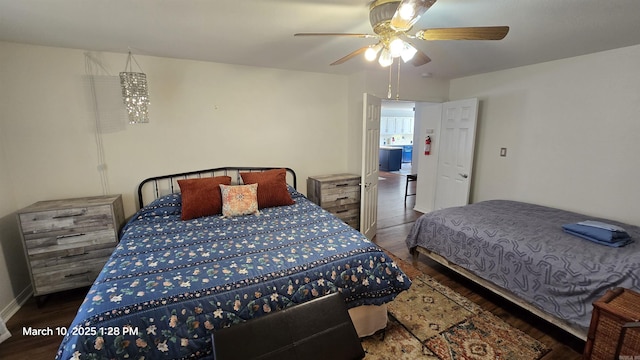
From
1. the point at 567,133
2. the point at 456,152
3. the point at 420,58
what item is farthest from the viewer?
the point at 456,152

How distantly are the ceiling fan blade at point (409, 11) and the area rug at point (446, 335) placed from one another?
2048 millimetres

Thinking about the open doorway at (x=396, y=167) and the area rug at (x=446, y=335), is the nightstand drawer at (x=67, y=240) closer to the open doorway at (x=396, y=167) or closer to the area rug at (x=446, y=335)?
the area rug at (x=446, y=335)

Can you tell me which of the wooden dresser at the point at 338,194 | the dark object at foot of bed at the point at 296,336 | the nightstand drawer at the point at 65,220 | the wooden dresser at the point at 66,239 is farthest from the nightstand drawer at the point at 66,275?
the wooden dresser at the point at 338,194

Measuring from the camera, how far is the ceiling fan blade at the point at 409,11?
115cm

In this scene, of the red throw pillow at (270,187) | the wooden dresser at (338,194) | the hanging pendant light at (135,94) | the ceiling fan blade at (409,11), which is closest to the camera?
the ceiling fan blade at (409,11)

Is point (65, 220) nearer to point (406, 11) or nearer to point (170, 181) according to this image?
point (170, 181)

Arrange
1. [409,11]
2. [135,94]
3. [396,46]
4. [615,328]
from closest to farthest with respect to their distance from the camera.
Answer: [409,11] < [615,328] < [396,46] < [135,94]

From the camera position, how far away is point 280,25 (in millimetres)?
1983

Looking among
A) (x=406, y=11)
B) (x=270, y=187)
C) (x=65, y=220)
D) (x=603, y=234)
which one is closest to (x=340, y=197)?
(x=270, y=187)

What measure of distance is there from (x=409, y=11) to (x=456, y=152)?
128 inches

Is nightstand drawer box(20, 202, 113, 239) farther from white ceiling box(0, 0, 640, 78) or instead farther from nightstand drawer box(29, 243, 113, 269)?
white ceiling box(0, 0, 640, 78)

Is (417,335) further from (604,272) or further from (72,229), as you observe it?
(72,229)

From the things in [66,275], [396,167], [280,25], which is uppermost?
[280,25]

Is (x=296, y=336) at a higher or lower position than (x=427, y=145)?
lower
